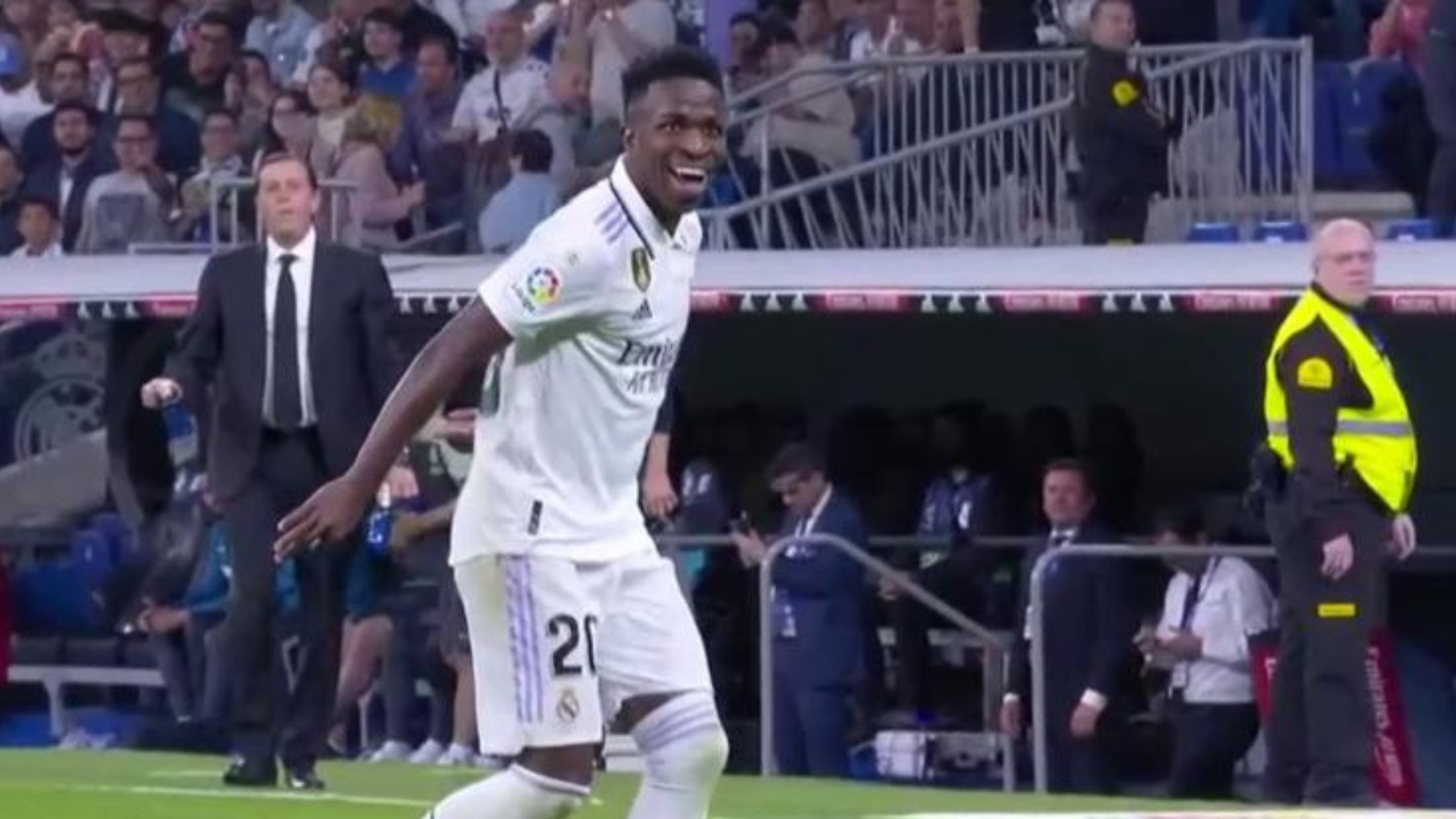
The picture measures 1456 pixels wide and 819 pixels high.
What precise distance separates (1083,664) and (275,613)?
3.53 meters

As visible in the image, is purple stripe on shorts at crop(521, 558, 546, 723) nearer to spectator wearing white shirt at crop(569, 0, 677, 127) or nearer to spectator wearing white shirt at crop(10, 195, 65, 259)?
spectator wearing white shirt at crop(569, 0, 677, 127)

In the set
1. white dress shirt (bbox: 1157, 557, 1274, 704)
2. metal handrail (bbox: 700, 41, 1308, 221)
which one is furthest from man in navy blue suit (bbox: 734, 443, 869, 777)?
metal handrail (bbox: 700, 41, 1308, 221)

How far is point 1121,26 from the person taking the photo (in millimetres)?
17297

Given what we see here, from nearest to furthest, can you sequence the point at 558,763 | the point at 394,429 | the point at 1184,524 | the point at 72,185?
the point at 394,429 < the point at 558,763 < the point at 1184,524 < the point at 72,185

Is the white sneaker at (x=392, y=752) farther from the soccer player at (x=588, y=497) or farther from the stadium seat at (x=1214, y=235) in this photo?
the soccer player at (x=588, y=497)

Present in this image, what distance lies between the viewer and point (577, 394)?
8516 millimetres

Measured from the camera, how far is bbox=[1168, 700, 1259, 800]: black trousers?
15.5 metres

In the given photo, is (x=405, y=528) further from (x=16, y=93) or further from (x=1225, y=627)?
(x=16, y=93)

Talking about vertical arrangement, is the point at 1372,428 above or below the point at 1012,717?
above

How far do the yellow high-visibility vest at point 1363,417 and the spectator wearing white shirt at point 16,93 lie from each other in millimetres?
10147

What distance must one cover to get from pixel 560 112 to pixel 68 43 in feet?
14.1

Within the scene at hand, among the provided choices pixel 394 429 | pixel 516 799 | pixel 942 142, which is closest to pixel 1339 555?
pixel 942 142

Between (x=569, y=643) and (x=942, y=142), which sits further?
(x=942, y=142)

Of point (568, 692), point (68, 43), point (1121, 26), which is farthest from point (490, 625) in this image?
point (68, 43)
